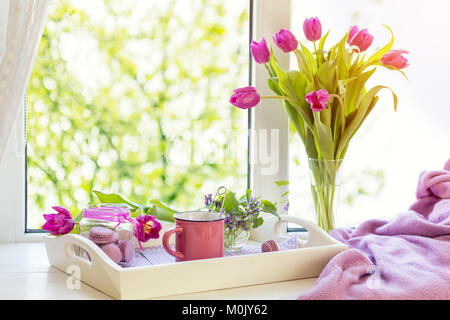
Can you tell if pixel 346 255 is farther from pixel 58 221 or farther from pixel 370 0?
pixel 370 0

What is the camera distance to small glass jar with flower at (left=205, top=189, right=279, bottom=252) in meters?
1.23

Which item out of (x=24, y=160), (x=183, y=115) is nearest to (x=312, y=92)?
(x=183, y=115)

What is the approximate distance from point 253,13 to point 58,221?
810 millimetres

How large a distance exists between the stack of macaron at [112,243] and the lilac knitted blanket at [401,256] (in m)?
0.37

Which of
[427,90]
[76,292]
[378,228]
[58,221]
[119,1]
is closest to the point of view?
[76,292]

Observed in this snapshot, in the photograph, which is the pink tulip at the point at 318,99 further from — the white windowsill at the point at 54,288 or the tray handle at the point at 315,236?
the white windowsill at the point at 54,288

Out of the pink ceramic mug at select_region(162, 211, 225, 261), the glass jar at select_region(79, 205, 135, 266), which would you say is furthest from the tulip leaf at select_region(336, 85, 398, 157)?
the glass jar at select_region(79, 205, 135, 266)

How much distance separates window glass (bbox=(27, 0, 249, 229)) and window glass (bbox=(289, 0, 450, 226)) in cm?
26

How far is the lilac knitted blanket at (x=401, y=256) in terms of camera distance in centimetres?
98

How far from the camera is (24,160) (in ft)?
4.85

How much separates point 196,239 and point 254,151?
0.54m

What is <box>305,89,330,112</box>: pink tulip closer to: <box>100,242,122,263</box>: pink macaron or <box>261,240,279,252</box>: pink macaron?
<box>261,240,279,252</box>: pink macaron

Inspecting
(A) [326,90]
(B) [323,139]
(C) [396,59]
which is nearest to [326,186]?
(B) [323,139]

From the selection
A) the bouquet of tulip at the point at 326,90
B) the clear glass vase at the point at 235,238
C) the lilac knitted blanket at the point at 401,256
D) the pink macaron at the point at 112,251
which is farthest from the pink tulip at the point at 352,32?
the pink macaron at the point at 112,251
